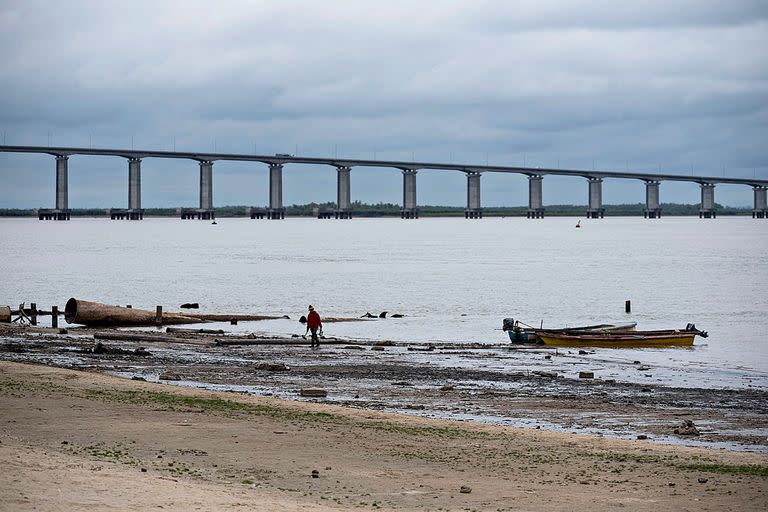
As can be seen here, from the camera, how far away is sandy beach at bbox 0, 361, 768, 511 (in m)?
12.4

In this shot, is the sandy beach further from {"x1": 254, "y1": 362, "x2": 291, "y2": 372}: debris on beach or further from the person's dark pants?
the person's dark pants

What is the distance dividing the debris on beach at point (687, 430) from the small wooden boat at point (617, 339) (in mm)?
16081

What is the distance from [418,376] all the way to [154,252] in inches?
3700

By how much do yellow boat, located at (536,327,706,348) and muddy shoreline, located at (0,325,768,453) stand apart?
5.53ft

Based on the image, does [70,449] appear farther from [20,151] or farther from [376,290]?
[20,151]

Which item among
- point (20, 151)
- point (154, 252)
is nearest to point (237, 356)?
point (154, 252)

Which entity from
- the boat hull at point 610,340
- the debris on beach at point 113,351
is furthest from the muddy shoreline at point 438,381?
the boat hull at point 610,340

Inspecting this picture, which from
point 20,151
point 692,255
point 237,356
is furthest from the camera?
point 20,151

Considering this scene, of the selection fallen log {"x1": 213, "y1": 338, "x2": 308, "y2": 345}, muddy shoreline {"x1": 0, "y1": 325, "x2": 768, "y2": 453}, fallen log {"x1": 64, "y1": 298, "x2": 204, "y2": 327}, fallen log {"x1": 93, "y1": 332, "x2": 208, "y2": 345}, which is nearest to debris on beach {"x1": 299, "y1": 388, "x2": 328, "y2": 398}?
muddy shoreline {"x1": 0, "y1": 325, "x2": 768, "y2": 453}

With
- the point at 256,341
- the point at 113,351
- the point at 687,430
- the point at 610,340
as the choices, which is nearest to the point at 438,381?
the point at 687,430

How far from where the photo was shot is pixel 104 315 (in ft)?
128

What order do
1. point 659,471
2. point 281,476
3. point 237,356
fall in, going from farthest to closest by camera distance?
point 237,356, point 659,471, point 281,476

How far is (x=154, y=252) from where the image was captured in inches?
4609

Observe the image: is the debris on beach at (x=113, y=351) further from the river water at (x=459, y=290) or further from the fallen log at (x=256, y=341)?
the river water at (x=459, y=290)
